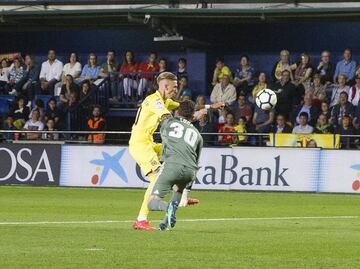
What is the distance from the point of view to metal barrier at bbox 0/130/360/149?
27375mm

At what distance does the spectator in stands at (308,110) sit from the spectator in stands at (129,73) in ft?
18.4

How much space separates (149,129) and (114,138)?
51.6 ft

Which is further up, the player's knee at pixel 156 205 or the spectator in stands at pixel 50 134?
the player's knee at pixel 156 205

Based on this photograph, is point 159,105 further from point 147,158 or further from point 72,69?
point 72,69

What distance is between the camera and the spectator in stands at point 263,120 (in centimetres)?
2925

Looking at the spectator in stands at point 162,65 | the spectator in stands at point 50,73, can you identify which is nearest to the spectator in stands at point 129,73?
the spectator in stands at point 162,65

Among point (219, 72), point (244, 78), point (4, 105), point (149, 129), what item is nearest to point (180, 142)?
point (149, 129)

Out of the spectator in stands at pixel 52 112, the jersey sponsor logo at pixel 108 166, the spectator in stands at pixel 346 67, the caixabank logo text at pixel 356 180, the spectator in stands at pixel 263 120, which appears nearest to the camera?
A: the caixabank logo text at pixel 356 180

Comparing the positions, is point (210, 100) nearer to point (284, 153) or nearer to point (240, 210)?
point (284, 153)

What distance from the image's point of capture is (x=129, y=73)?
32531mm

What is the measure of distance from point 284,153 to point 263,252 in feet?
48.3

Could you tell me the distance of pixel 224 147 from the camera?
26906 mm

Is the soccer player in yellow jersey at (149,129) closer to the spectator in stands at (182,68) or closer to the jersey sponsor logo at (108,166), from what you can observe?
the jersey sponsor logo at (108,166)

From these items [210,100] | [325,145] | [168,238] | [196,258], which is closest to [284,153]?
[325,145]
